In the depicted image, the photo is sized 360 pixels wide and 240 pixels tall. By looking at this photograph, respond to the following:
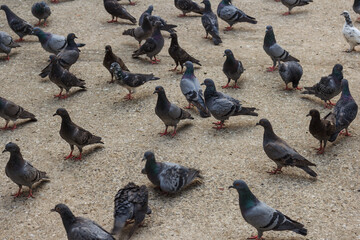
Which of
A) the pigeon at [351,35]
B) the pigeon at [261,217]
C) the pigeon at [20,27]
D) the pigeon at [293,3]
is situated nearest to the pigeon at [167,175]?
the pigeon at [261,217]

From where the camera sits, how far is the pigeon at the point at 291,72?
947 centimetres

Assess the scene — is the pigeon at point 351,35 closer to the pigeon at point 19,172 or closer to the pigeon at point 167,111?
the pigeon at point 167,111

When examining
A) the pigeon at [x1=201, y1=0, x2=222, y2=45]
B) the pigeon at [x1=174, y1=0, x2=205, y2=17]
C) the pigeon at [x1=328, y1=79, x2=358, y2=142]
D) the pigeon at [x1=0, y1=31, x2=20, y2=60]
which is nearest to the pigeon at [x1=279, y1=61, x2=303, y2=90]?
the pigeon at [x1=328, y1=79, x2=358, y2=142]

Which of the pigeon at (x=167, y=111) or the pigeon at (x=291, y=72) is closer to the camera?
the pigeon at (x=167, y=111)

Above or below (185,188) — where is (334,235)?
above

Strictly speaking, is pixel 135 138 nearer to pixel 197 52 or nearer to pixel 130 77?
pixel 130 77

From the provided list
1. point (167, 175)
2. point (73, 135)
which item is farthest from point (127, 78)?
point (167, 175)

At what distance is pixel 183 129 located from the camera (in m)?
8.52

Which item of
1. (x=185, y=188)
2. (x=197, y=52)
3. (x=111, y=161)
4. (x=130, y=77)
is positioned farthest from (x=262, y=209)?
(x=197, y=52)

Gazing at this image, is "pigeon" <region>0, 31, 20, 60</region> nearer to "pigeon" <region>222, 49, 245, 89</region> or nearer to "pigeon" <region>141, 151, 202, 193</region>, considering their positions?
"pigeon" <region>222, 49, 245, 89</region>

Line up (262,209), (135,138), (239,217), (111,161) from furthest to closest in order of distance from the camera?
(135,138), (111,161), (239,217), (262,209)

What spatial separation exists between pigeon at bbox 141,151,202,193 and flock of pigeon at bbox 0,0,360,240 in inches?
0.5

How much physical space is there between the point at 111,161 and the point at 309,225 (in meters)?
3.19

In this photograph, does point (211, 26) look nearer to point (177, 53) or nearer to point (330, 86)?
point (177, 53)
